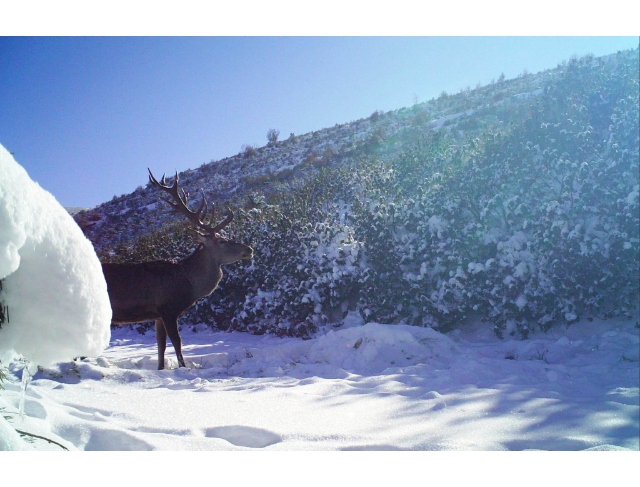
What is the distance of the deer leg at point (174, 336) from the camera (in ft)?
16.4

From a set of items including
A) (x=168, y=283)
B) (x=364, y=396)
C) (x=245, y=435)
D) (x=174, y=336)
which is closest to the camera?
(x=245, y=435)

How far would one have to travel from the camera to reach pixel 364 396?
3225mm

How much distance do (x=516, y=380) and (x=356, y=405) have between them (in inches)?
64.4

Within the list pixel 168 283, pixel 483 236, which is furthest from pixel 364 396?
pixel 483 236

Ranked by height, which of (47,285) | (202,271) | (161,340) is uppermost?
(47,285)

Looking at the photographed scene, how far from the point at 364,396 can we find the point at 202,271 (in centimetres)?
330

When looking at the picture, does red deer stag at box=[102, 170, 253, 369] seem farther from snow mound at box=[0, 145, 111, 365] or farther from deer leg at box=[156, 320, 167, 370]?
snow mound at box=[0, 145, 111, 365]

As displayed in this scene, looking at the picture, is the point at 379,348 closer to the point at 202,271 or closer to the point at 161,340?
the point at 202,271

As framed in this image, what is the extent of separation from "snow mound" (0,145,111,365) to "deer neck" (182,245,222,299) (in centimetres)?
431

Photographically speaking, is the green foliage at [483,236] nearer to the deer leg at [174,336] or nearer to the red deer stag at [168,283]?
the red deer stag at [168,283]

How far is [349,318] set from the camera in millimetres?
6883

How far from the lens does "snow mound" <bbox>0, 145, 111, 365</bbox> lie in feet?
4.02

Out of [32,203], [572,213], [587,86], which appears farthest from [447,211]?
[32,203]

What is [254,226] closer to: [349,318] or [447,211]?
[349,318]
